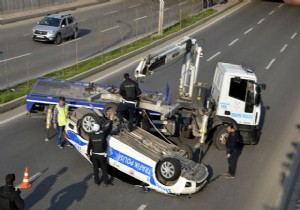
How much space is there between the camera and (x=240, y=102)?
626 inches

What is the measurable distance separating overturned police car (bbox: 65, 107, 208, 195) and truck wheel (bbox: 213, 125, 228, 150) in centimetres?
204

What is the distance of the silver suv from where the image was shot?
2991 centimetres

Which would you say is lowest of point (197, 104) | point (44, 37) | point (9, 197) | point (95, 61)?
point (44, 37)

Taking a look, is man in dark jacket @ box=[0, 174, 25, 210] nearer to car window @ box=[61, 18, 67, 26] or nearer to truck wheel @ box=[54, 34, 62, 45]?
truck wheel @ box=[54, 34, 62, 45]

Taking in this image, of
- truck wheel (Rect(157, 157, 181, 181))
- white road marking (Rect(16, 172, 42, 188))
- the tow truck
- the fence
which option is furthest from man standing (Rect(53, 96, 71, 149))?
the fence

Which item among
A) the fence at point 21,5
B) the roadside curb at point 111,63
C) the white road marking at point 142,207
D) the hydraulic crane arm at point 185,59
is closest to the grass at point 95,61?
the roadside curb at point 111,63

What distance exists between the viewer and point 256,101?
15.6m

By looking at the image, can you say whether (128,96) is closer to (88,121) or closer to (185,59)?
(88,121)

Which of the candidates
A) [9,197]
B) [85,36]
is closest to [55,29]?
[85,36]

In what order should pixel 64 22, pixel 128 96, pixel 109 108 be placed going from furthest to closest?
1. pixel 64 22
2. pixel 109 108
3. pixel 128 96

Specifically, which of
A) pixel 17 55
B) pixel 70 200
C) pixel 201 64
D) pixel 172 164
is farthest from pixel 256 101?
pixel 17 55

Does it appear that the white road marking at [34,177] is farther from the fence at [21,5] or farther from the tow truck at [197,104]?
the fence at [21,5]

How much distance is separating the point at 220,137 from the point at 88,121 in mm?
4580

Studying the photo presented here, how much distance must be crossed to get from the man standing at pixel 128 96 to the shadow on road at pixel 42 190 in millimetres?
2527
